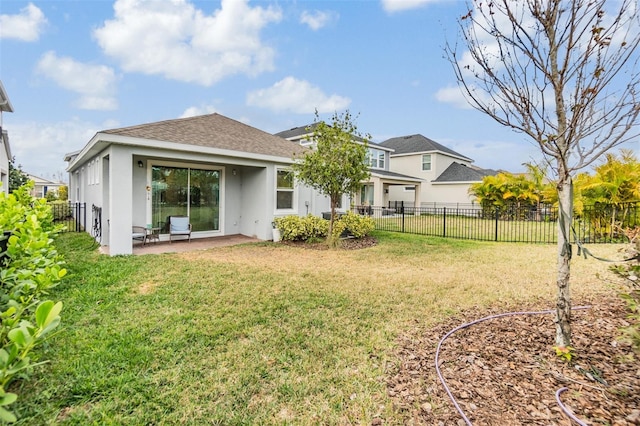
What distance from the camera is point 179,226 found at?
33.3 ft

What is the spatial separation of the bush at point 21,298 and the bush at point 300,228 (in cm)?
685

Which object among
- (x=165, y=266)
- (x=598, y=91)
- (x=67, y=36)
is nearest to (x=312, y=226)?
(x=165, y=266)

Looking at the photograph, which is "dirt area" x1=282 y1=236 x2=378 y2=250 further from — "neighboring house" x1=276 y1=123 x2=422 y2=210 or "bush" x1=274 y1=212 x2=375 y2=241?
"neighboring house" x1=276 y1=123 x2=422 y2=210

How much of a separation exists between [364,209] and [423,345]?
590 inches

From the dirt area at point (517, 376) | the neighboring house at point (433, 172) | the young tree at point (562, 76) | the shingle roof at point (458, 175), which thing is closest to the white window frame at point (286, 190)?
the dirt area at point (517, 376)

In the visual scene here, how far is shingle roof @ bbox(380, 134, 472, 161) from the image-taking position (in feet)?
92.3

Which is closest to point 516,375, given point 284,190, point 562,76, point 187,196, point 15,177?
point 562,76

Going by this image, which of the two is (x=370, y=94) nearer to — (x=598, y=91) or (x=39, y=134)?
(x=598, y=91)

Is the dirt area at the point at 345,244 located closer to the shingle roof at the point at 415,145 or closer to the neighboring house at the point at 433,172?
the neighboring house at the point at 433,172

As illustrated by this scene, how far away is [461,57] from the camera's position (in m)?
3.46

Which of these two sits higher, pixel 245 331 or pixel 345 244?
pixel 345 244

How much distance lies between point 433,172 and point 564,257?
2592 centimetres

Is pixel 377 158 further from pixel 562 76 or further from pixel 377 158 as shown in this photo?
pixel 562 76

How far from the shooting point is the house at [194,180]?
25.9 feet
